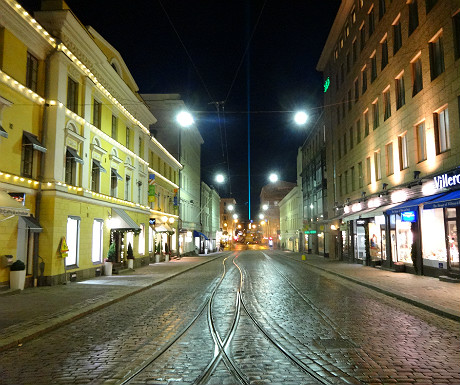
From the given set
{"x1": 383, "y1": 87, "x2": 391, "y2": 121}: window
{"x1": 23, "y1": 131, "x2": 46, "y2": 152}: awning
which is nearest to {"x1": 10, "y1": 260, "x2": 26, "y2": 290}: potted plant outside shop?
{"x1": 23, "y1": 131, "x2": 46, "y2": 152}: awning

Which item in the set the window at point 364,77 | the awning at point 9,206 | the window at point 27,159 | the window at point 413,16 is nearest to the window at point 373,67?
the window at point 364,77

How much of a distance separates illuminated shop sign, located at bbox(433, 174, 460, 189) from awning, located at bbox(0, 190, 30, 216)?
50.7ft

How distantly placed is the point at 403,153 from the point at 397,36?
6402 mm

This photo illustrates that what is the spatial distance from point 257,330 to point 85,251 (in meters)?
13.1

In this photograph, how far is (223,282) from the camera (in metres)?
18.9

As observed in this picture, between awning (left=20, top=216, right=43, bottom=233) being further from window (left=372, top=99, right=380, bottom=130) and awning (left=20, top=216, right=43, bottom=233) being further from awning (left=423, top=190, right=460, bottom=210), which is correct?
window (left=372, top=99, right=380, bottom=130)

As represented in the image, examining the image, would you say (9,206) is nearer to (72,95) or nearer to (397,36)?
(72,95)

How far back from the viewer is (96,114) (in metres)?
21.4

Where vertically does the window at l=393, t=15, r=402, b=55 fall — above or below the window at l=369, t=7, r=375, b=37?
below

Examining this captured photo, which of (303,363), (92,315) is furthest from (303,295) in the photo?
(303,363)

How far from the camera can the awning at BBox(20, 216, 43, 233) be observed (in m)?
15.0

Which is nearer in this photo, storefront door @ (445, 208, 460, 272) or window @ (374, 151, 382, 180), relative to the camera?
storefront door @ (445, 208, 460, 272)

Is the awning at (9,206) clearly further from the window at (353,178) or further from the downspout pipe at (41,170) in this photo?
the window at (353,178)

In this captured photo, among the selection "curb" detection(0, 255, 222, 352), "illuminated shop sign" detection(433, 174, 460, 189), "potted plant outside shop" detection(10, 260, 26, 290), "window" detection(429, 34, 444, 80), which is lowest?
"curb" detection(0, 255, 222, 352)
